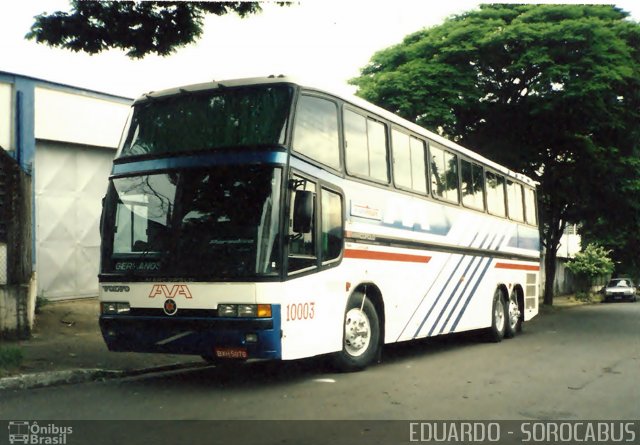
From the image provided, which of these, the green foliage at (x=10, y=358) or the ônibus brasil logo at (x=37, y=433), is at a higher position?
the green foliage at (x=10, y=358)

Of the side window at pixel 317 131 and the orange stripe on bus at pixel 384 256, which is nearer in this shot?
the side window at pixel 317 131

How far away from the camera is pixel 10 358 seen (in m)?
8.72

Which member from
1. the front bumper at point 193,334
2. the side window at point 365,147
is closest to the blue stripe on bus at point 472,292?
the side window at point 365,147

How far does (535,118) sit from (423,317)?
431 inches

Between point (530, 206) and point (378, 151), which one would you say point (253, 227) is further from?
point (530, 206)

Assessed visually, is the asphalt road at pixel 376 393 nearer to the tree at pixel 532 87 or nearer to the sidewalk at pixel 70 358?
the sidewalk at pixel 70 358

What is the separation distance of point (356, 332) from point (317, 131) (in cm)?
274

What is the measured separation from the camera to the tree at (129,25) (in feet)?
30.6

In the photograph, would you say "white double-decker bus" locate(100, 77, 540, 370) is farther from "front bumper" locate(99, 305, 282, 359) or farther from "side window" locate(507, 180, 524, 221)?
"side window" locate(507, 180, 524, 221)

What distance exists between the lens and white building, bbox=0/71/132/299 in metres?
14.7

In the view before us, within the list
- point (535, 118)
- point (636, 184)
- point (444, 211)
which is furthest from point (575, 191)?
point (444, 211)

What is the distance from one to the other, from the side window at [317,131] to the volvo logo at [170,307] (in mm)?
2255

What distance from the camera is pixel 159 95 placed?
8.94m

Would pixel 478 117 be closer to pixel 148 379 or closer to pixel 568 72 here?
pixel 568 72
